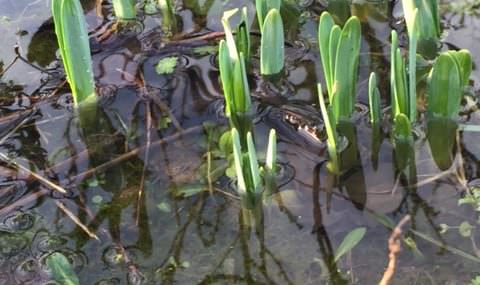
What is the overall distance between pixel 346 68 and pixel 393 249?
1.67 feet

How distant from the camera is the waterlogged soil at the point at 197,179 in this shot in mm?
2014

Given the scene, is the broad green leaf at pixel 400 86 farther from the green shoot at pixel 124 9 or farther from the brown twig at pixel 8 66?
the brown twig at pixel 8 66

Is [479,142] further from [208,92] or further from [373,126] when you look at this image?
[208,92]

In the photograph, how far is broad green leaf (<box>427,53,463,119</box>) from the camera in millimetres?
2168

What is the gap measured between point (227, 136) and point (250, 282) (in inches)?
20.8

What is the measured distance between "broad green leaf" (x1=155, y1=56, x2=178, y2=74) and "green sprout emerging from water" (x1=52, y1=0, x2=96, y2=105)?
0.98 feet

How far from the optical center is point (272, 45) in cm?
244

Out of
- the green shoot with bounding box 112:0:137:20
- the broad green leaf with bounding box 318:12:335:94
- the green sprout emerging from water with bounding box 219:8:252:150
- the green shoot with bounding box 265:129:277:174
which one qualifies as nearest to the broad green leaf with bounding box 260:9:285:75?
the green sprout emerging from water with bounding box 219:8:252:150

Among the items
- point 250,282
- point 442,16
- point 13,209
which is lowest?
point 250,282

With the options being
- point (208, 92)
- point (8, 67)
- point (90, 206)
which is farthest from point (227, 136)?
point (8, 67)

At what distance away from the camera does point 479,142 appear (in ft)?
7.47

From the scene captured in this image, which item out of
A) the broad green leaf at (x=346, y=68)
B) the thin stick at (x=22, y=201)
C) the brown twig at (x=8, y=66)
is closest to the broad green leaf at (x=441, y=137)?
the broad green leaf at (x=346, y=68)

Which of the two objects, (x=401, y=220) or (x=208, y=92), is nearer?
(x=401, y=220)

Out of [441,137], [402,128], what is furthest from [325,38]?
[441,137]
